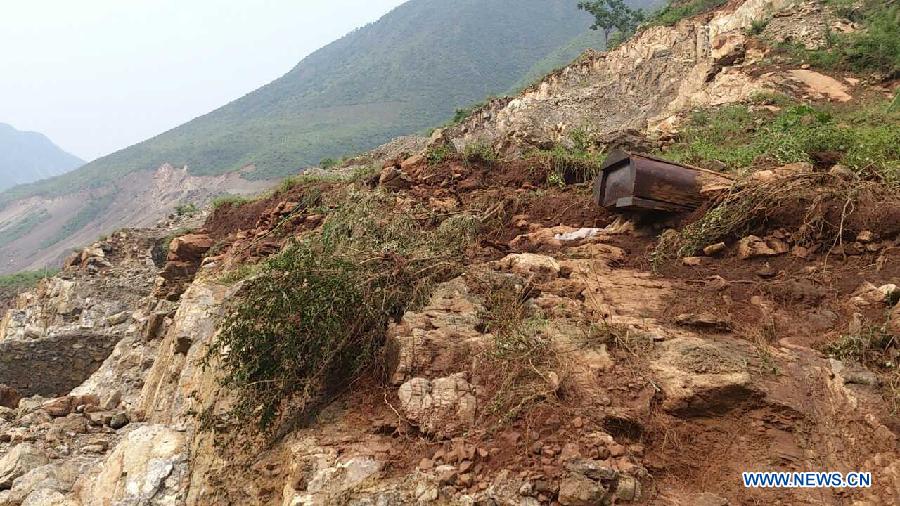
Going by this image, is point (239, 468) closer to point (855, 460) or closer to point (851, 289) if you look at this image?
point (855, 460)

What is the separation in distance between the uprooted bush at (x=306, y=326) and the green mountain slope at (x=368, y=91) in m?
43.3

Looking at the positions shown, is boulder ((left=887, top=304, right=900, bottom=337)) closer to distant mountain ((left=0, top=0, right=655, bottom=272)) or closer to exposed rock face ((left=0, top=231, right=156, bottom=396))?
exposed rock face ((left=0, top=231, right=156, bottom=396))

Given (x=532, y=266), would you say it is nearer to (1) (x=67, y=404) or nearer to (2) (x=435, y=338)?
(2) (x=435, y=338)

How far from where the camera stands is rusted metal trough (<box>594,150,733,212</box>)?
170 inches

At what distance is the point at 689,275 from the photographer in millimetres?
3795

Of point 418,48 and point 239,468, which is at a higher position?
point 418,48

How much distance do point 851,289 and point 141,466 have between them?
4.13 m

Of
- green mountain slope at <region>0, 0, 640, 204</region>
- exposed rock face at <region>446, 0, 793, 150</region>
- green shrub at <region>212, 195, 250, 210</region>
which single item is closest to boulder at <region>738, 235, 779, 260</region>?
exposed rock face at <region>446, 0, 793, 150</region>

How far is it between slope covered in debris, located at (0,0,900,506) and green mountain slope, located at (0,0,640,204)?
42.2 metres

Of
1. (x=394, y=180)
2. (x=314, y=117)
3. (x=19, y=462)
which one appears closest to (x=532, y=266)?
(x=394, y=180)

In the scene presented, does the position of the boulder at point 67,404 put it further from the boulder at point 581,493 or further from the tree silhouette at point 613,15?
the tree silhouette at point 613,15

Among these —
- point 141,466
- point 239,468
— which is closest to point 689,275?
point 239,468

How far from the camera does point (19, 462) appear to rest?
454cm

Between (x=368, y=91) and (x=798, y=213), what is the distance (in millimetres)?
70133
